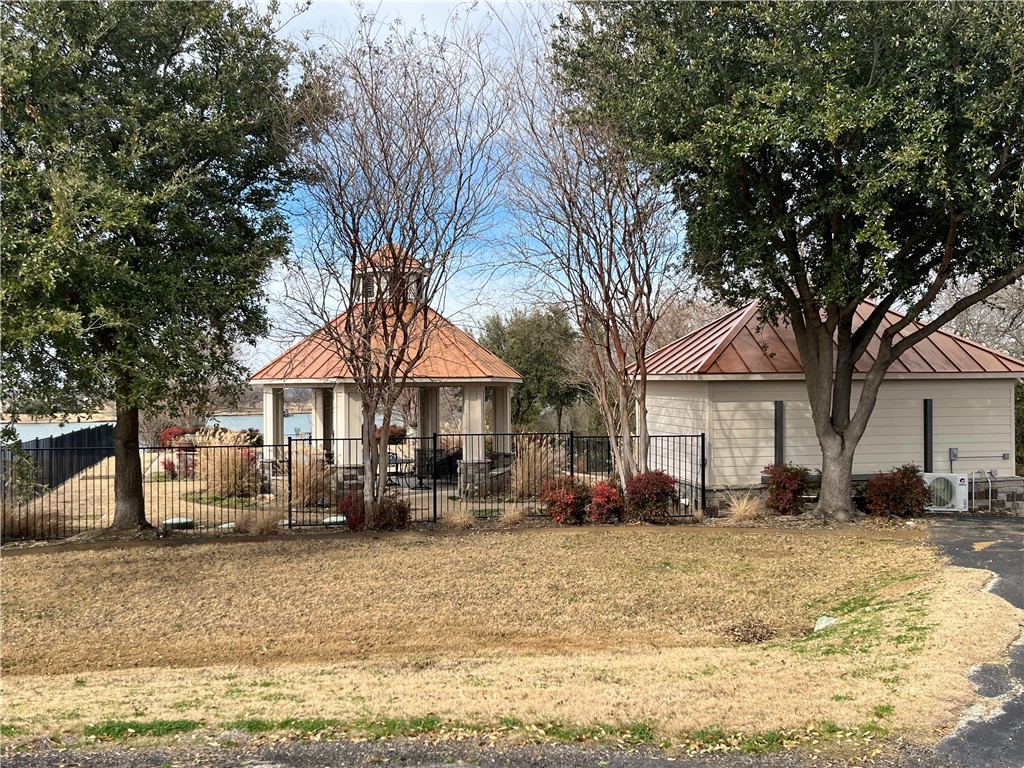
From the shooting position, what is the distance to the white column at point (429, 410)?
69.5 ft

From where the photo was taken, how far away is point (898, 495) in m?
13.9

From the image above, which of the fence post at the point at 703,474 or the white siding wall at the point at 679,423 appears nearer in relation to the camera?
the fence post at the point at 703,474

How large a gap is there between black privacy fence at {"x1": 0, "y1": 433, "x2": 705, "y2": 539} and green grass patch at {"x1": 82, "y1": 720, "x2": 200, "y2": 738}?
797 centimetres

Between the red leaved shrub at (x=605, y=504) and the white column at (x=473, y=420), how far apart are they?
4240 mm

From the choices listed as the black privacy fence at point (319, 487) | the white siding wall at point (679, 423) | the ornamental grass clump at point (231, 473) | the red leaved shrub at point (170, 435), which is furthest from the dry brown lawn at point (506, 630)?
the red leaved shrub at point (170, 435)

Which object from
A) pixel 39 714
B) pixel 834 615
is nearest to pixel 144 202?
pixel 39 714

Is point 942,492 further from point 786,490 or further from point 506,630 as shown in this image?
point 506,630

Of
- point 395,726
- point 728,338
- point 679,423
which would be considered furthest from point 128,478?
point 728,338

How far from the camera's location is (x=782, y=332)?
52.5ft

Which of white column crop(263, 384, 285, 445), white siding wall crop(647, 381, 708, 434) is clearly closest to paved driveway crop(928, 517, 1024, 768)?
white siding wall crop(647, 381, 708, 434)

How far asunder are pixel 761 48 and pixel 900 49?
195 cm

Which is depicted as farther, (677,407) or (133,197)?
(677,407)

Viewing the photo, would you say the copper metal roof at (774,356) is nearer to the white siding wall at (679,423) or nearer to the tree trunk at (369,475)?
the white siding wall at (679,423)

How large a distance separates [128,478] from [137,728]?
8.72m
